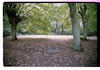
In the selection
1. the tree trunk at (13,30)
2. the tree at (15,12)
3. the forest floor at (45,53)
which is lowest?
the forest floor at (45,53)

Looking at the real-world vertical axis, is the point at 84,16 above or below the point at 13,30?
above

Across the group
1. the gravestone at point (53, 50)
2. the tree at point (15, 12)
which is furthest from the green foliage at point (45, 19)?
the gravestone at point (53, 50)

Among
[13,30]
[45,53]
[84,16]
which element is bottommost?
[45,53]

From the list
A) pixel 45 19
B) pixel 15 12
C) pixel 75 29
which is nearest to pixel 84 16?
pixel 75 29

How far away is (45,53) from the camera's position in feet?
12.3

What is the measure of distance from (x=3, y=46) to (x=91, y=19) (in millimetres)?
804

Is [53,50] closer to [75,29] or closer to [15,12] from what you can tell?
[75,29]

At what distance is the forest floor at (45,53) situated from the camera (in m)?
3.72

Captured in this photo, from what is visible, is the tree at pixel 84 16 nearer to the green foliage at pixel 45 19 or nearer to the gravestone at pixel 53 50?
the green foliage at pixel 45 19

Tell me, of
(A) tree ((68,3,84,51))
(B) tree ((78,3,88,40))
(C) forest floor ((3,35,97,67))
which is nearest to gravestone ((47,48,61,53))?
(C) forest floor ((3,35,97,67))

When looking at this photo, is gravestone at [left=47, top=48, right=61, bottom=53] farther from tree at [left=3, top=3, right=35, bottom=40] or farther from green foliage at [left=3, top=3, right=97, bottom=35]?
tree at [left=3, top=3, right=35, bottom=40]

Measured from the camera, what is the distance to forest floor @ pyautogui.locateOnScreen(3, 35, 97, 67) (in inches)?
147

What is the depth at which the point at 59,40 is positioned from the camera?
3.77 meters

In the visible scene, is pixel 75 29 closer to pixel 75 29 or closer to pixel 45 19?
pixel 75 29
